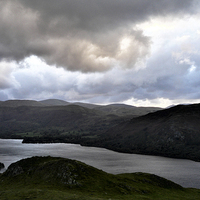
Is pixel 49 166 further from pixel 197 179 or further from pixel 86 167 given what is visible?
pixel 197 179

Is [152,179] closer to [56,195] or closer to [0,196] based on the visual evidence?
[56,195]

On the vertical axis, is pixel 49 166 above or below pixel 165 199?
above

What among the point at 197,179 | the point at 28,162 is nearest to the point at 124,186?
the point at 28,162

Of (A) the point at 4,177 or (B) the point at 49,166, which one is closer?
(B) the point at 49,166

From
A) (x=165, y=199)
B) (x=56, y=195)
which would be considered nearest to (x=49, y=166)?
(x=56, y=195)

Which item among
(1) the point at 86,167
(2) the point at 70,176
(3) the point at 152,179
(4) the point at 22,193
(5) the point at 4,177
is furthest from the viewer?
(3) the point at 152,179

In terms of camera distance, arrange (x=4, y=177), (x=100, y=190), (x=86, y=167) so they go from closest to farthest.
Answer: (x=100, y=190), (x=86, y=167), (x=4, y=177)

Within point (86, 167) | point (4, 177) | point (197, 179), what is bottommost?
point (197, 179)
